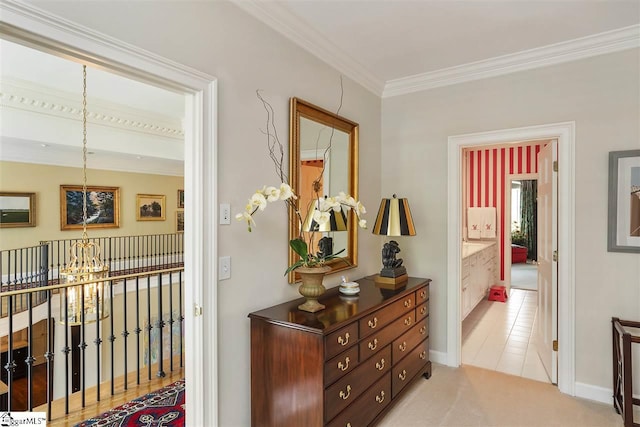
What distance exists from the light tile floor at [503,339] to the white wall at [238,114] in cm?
222

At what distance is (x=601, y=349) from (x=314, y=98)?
2.87 metres

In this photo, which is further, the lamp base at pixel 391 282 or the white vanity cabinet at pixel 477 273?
→ the white vanity cabinet at pixel 477 273

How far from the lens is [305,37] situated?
2.50 metres

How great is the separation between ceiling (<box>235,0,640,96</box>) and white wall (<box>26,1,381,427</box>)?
214 mm

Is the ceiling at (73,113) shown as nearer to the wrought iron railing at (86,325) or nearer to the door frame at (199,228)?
the wrought iron railing at (86,325)

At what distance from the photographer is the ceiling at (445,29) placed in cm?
222

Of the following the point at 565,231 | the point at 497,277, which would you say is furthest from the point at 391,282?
the point at 497,277

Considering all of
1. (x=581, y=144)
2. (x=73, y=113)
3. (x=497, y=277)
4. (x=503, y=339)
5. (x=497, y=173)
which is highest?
(x=73, y=113)

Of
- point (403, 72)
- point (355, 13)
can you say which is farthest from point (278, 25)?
point (403, 72)

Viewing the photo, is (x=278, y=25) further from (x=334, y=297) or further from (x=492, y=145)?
(x=492, y=145)

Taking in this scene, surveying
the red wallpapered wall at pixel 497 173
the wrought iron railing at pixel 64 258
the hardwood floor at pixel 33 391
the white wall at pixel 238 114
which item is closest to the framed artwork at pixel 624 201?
the white wall at pixel 238 114

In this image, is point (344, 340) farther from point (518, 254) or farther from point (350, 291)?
point (518, 254)

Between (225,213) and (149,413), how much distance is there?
1808mm

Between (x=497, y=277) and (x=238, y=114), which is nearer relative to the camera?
(x=238, y=114)
